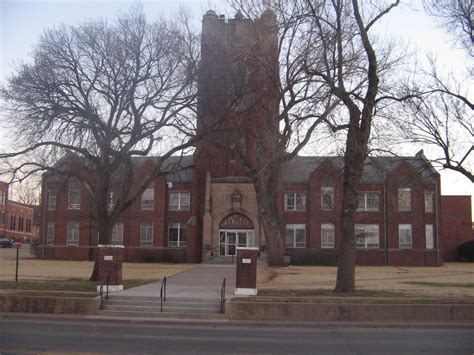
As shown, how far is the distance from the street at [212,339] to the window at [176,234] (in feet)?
131

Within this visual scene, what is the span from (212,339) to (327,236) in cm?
4448

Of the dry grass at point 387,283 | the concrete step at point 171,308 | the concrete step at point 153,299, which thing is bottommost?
the concrete step at point 171,308

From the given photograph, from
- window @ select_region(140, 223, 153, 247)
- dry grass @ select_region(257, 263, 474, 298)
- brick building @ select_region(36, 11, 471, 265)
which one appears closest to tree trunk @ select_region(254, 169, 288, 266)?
dry grass @ select_region(257, 263, 474, 298)

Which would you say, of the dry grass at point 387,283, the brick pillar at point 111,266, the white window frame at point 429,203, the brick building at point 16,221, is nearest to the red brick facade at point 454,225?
the white window frame at point 429,203

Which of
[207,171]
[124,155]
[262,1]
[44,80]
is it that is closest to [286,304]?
[124,155]

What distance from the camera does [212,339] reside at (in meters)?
14.0

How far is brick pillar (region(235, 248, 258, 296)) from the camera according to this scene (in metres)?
21.4

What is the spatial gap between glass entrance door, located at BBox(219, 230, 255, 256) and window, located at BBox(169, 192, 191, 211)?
4969mm

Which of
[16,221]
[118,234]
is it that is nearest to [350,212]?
[118,234]

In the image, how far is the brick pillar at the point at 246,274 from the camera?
21.4m

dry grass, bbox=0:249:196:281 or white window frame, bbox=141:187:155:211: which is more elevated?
white window frame, bbox=141:187:155:211

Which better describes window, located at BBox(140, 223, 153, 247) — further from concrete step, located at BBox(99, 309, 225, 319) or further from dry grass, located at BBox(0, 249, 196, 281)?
concrete step, located at BBox(99, 309, 225, 319)

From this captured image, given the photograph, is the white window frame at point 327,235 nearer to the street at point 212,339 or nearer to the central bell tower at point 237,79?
the central bell tower at point 237,79

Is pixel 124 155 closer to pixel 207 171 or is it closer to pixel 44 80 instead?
pixel 44 80
